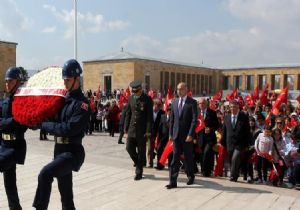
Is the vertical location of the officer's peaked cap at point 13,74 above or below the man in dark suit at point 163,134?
above

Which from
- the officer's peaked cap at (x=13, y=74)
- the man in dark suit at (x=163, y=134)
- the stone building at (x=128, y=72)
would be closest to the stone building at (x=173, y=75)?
the stone building at (x=128, y=72)

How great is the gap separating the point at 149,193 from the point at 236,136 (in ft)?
7.81

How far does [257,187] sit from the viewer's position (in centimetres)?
701

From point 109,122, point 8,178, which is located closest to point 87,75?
point 109,122

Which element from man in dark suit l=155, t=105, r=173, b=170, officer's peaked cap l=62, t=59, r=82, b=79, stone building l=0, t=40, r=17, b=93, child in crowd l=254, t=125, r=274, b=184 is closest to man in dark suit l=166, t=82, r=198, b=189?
child in crowd l=254, t=125, r=274, b=184

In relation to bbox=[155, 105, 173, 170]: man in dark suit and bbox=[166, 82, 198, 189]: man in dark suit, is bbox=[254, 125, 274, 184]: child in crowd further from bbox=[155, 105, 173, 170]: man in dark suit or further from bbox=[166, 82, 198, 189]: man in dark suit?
bbox=[155, 105, 173, 170]: man in dark suit

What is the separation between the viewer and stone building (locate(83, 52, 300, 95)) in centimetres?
5917

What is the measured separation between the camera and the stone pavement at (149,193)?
18.7 ft

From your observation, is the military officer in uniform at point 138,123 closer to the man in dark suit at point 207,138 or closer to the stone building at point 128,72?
the man in dark suit at point 207,138

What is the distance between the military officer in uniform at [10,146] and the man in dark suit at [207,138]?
175 inches

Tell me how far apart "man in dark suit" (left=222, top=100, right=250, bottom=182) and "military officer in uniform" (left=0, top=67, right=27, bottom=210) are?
4400 millimetres

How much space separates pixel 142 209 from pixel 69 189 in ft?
5.41

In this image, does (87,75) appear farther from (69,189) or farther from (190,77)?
(69,189)

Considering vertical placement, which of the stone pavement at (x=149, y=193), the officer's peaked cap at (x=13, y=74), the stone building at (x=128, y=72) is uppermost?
the stone building at (x=128, y=72)
